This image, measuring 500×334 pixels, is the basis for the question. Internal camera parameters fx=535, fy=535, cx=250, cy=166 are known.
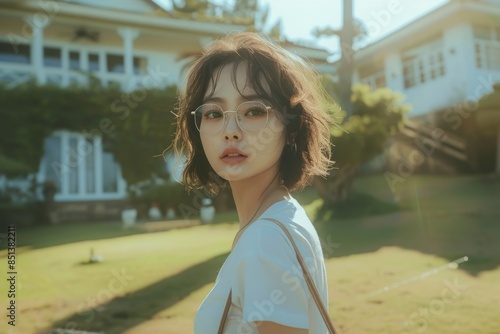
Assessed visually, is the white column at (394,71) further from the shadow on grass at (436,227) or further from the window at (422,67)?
the shadow on grass at (436,227)

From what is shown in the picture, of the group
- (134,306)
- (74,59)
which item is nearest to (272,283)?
(134,306)

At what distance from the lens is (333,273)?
18.9ft

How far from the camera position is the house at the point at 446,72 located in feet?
46.0

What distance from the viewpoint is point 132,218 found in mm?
10312

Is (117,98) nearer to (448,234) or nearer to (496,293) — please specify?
(448,234)

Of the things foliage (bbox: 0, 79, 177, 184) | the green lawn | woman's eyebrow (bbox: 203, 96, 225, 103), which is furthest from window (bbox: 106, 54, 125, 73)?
woman's eyebrow (bbox: 203, 96, 225, 103)

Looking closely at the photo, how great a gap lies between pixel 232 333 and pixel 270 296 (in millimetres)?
171

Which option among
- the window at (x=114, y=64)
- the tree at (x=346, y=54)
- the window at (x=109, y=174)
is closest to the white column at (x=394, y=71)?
the tree at (x=346, y=54)

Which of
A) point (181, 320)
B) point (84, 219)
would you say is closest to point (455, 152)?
point (84, 219)

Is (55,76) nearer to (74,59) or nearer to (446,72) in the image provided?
(74,59)

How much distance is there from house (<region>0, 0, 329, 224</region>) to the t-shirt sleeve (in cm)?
1096

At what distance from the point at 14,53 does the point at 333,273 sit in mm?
11435

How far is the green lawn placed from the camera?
4.38m

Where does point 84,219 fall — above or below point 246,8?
below
